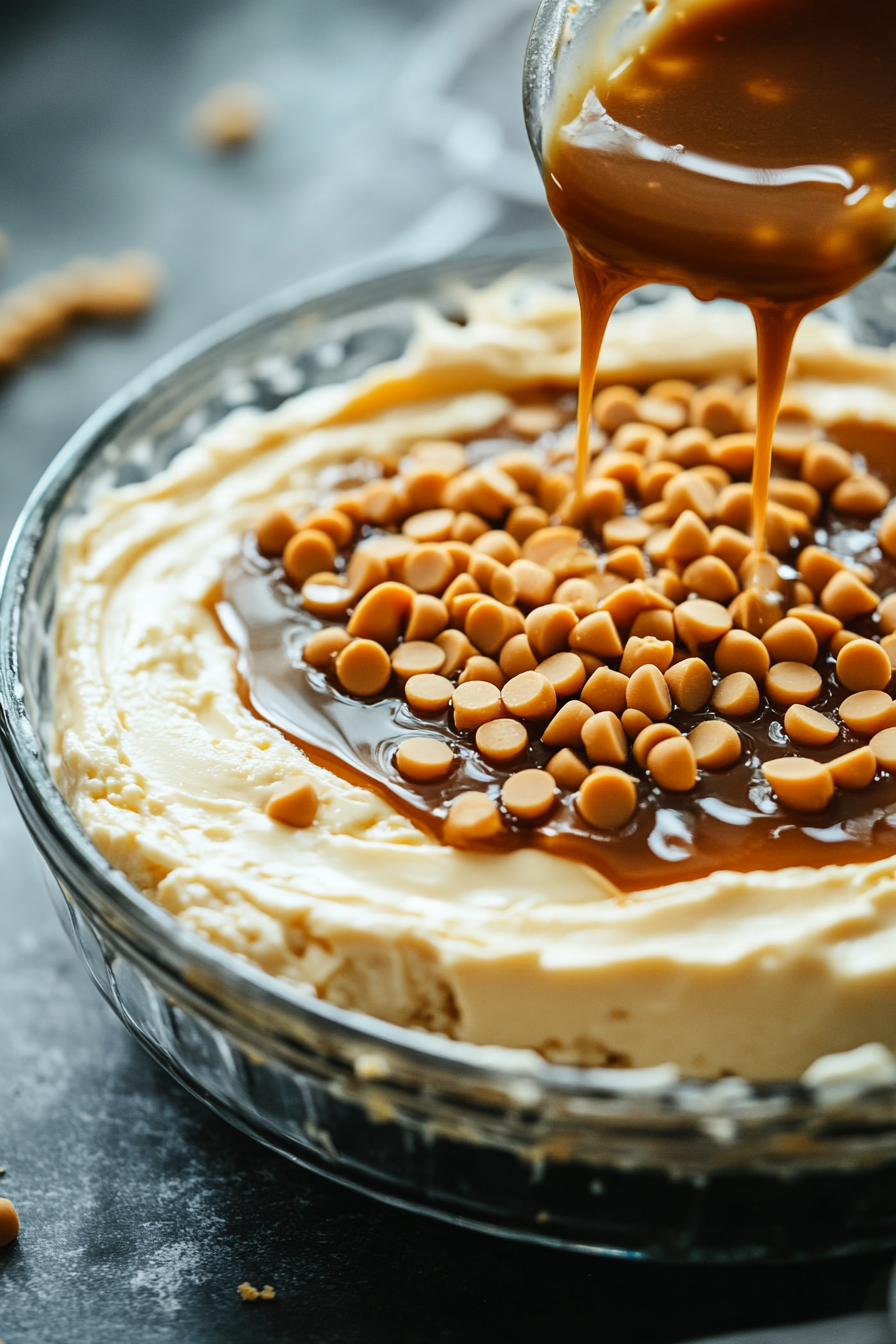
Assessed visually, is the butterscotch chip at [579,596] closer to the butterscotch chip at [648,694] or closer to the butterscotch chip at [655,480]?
the butterscotch chip at [648,694]

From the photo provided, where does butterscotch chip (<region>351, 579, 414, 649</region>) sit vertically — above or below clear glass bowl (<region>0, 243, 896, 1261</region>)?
above

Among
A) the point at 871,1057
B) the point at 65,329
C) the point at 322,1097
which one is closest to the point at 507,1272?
the point at 322,1097

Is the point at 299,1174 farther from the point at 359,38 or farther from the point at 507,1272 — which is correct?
the point at 359,38

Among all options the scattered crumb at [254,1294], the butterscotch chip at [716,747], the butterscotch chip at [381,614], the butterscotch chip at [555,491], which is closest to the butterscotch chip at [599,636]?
the butterscotch chip at [716,747]

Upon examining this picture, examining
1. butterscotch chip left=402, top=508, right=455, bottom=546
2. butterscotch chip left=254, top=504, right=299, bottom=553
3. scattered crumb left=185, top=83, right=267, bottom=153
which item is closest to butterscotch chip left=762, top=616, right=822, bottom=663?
butterscotch chip left=402, top=508, right=455, bottom=546

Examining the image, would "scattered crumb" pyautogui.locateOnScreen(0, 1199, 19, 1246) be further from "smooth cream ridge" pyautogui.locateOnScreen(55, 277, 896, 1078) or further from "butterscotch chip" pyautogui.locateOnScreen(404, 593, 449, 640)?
"butterscotch chip" pyautogui.locateOnScreen(404, 593, 449, 640)

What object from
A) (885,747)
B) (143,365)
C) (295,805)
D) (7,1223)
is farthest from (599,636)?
(143,365)
